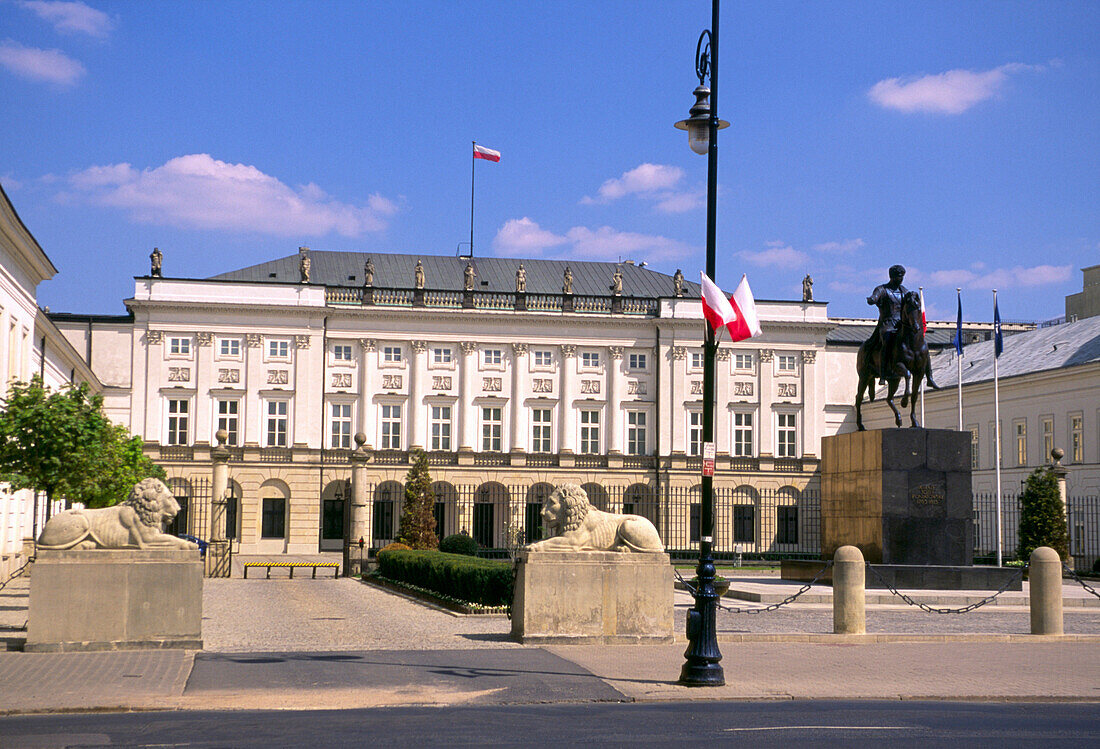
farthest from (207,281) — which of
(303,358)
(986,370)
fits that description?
(986,370)

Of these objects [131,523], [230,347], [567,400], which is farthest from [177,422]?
[131,523]

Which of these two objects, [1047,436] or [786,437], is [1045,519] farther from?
[786,437]

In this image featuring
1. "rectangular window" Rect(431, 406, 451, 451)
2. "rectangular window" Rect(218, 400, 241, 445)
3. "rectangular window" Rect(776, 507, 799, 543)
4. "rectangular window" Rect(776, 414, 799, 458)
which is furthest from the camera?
"rectangular window" Rect(776, 414, 799, 458)

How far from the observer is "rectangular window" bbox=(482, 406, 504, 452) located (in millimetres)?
75625

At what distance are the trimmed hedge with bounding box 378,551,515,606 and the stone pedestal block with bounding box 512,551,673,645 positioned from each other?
5332 millimetres

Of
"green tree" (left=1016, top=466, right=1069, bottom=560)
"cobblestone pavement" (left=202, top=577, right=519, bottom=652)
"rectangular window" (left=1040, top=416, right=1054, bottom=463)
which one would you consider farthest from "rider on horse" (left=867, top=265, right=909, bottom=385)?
"rectangular window" (left=1040, top=416, right=1054, bottom=463)

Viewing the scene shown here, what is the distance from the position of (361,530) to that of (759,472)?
127ft

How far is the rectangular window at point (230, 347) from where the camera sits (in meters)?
72.8

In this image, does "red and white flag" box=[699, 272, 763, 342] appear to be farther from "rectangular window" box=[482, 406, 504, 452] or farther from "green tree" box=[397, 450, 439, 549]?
"rectangular window" box=[482, 406, 504, 452]

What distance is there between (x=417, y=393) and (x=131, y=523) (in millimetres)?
58069

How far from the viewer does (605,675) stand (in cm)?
1438

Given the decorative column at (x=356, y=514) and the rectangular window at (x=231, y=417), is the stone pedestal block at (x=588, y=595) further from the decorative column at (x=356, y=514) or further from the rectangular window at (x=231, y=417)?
the rectangular window at (x=231, y=417)

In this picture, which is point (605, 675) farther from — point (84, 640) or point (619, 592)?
point (84, 640)

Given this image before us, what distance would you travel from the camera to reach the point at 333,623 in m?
22.4
